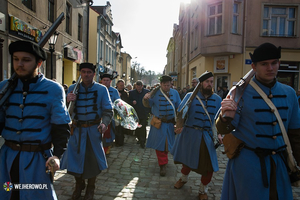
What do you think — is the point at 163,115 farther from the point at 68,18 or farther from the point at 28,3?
the point at 68,18

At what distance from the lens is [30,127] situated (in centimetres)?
235

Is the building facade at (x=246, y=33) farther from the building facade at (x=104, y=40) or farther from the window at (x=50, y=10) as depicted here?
the building facade at (x=104, y=40)

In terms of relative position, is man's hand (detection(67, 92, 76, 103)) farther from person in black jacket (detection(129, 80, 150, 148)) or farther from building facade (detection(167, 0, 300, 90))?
building facade (detection(167, 0, 300, 90))

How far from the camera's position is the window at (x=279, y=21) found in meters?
15.7

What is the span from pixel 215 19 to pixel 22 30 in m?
11.5

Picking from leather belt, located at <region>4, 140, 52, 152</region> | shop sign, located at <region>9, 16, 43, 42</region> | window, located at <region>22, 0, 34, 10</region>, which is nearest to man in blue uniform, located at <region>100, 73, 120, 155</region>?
leather belt, located at <region>4, 140, 52, 152</region>

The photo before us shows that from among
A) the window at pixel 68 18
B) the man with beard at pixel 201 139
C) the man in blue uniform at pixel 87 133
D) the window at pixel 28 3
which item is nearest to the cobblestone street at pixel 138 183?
the man with beard at pixel 201 139

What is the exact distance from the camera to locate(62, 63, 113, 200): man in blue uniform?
390 cm

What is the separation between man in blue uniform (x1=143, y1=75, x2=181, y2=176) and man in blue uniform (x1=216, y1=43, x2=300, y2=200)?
3.03 m

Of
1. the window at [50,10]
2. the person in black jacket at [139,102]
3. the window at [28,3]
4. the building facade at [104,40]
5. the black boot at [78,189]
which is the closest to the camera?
the black boot at [78,189]

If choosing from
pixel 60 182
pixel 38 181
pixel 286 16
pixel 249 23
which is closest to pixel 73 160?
pixel 60 182

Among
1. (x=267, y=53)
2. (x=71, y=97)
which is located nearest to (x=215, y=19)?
(x=71, y=97)

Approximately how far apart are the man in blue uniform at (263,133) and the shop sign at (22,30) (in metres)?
10.4

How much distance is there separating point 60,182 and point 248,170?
363 cm
